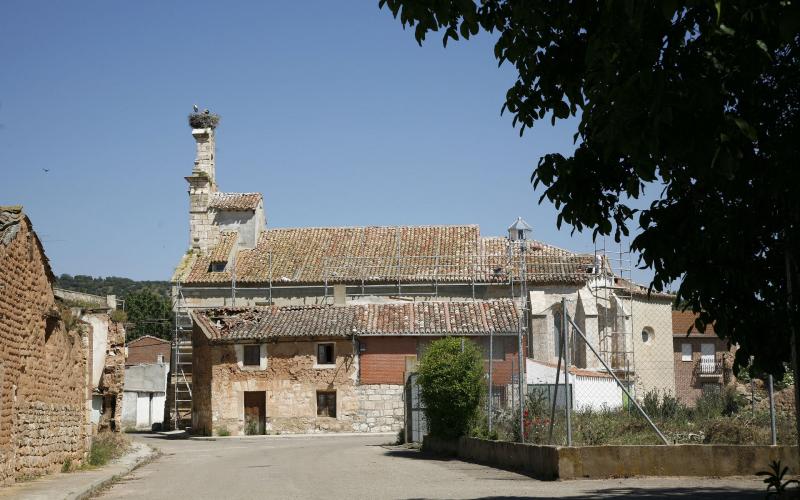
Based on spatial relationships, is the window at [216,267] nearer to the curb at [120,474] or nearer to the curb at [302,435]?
the curb at [302,435]

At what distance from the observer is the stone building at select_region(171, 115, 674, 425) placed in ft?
150

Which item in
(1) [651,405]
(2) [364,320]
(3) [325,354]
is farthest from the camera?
(2) [364,320]

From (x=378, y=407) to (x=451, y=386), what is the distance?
779 inches

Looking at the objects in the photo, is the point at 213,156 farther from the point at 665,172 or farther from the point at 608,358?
the point at 665,172

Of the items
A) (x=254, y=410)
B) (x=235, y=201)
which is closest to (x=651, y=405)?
(x=254, y=410)

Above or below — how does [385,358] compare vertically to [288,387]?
above

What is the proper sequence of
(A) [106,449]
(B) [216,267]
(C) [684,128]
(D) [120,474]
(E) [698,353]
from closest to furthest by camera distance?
(C) [684,128], (D) [120,474], (A) [106,449], (B) [216,267], (E) [698,353]

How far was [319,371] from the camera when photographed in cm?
4131

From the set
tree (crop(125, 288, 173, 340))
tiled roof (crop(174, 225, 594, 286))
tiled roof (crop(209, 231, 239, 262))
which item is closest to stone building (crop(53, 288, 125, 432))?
tiled roof (crop(174, 225, 594, 286))

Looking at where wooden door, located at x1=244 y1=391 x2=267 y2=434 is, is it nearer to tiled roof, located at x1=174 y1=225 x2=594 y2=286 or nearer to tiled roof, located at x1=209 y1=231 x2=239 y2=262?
tiled roof, located at x1=174 y1=225 x2=594 y2=286

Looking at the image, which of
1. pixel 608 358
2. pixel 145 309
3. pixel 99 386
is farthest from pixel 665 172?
pixel 145 309

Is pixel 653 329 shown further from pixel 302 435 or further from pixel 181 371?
pixel 181 371

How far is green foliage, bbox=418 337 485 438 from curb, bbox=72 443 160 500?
709 cm

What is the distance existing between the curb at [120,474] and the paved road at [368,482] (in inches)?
7.8
